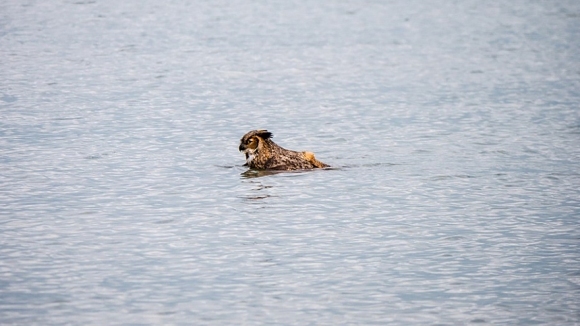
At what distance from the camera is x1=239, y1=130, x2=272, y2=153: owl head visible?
18188 mm

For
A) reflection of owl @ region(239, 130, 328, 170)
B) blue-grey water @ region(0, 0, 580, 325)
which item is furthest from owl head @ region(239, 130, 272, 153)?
blue-grey water @ region(0, 0, 580, 325)

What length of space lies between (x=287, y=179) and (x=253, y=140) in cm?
89

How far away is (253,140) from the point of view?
18250 mm

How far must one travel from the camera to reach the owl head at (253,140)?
59.7 feet

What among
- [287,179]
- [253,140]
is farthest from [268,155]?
[287,179]

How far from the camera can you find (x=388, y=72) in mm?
29453

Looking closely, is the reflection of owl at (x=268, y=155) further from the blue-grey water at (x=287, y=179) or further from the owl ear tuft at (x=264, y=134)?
the blue-grey water at (x=287, y=179)

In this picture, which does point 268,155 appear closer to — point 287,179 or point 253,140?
point 253,140

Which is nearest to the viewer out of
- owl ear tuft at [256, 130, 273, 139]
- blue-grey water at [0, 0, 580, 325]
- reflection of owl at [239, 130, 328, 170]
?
blue-grey water at [0, 0, 580, 325]

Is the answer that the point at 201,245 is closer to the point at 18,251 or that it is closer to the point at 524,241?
the point at 18,251

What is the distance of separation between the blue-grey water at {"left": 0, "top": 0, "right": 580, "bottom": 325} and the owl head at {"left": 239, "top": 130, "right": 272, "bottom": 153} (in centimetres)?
45

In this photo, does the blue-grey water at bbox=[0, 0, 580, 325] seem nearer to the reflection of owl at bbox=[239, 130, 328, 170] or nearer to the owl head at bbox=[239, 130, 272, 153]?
the reflection of owl at bbox=[239, 130, 328, 170]

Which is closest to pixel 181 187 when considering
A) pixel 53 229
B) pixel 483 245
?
pixel 53 229

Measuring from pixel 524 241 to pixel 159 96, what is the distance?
42.8ft
